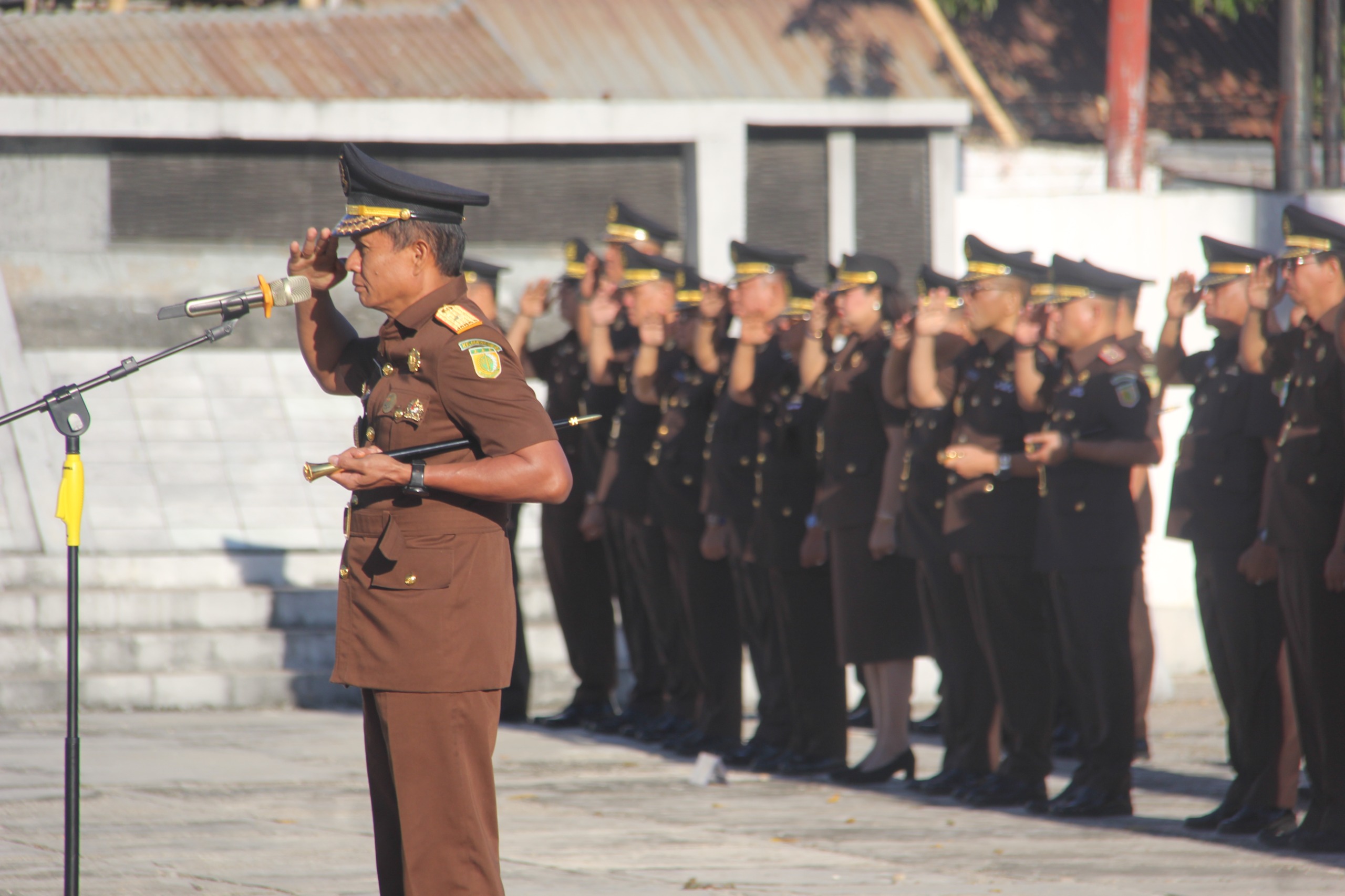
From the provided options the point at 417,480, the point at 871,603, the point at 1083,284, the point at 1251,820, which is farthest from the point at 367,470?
the point at 871,603

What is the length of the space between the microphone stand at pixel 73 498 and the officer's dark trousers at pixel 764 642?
13.5 ft

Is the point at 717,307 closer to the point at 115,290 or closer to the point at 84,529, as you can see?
the point at 84,529

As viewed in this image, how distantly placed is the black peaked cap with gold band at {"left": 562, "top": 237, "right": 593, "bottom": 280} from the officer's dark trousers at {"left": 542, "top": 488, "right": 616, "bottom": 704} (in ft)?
3.70

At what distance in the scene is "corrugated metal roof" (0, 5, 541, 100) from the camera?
14.5 m

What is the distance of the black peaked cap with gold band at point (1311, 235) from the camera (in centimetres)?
615

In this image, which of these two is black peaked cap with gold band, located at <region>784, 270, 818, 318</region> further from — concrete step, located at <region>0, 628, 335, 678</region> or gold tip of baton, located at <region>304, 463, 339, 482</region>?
gold tip of baton, located at <region>304, 463, 339, 482</region>

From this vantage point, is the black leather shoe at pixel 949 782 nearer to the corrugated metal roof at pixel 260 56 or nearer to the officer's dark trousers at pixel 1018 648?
the officer's dark trousers at pixel 1018 648

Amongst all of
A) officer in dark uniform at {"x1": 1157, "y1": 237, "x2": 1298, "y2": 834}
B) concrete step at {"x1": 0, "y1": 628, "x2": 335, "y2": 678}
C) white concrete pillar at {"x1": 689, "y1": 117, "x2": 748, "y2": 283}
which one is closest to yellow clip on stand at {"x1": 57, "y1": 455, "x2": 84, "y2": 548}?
officer in dark uniform at {"x1": 1157, "y1": 237, "x2": 1298, "y2": 834}

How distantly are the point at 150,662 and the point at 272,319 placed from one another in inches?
205

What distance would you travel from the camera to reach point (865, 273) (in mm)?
7773

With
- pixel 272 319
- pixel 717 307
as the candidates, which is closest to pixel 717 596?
pixel 717 307

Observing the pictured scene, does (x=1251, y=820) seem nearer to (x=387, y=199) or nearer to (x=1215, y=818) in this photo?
(x=1215, y=818)

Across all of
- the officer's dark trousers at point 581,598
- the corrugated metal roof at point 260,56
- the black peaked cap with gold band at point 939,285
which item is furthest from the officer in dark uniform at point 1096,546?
the corrugated metal roof at point 260,56

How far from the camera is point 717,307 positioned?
27.4 ft
